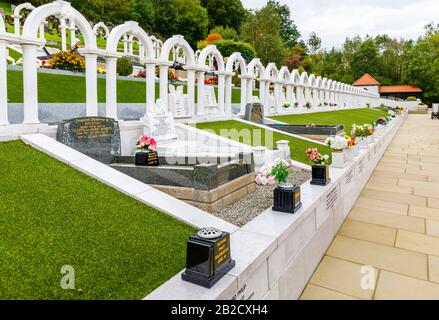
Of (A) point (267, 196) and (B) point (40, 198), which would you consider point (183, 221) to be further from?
(A) point (267, 196)

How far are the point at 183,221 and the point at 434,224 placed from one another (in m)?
5.15

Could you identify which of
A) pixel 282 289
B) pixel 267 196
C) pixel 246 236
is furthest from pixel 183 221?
pixel 267 196

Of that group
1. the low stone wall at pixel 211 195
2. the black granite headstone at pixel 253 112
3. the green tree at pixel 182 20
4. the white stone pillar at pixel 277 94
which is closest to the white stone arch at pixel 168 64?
the black granite headstone at pixel 253 112

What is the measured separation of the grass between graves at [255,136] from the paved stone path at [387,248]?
273 centimetres

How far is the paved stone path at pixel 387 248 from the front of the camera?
4309mm

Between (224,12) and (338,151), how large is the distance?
6430cm

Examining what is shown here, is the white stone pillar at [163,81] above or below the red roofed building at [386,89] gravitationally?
below

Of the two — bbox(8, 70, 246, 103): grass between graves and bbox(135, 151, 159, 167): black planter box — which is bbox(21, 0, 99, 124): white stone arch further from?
bbox(8, 70, 246, 103): grass between graves

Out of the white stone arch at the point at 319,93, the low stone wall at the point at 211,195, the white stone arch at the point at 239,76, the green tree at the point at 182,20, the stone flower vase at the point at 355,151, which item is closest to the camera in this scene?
the low stone wall at the point at 211,195

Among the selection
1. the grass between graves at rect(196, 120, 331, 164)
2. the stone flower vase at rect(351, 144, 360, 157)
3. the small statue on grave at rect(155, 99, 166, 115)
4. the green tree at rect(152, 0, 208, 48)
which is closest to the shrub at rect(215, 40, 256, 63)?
the green tree at rect(152, 0, 208, 48)

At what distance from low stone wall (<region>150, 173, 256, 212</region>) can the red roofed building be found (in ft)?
248

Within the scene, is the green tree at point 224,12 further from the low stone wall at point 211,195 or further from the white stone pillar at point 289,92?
the low stone wall at point 211,195

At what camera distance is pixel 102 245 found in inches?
→ 142

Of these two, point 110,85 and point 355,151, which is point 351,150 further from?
point 110,85
